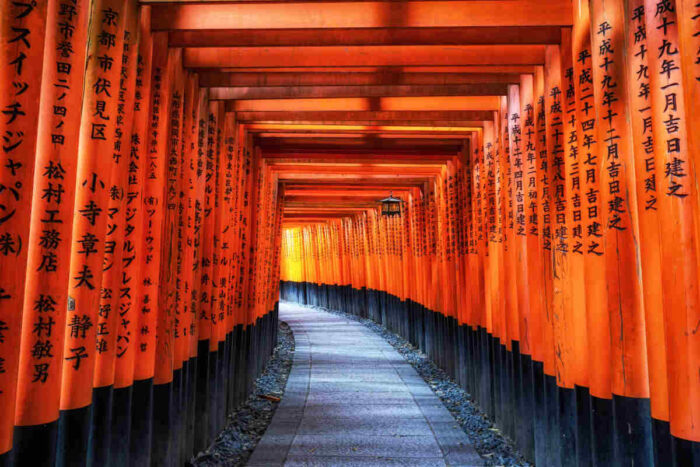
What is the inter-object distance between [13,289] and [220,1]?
262 cm

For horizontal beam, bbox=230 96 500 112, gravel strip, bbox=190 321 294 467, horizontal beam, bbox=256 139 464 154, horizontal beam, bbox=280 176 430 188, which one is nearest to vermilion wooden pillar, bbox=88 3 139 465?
gravel strip, bbox=190 321 294 467

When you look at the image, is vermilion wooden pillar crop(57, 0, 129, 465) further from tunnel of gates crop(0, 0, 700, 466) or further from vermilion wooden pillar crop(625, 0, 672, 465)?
vermilion wooden pillar crop(625, 0, 672, 465)

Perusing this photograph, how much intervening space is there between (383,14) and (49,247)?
293 cm

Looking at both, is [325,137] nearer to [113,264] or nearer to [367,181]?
[367,181]

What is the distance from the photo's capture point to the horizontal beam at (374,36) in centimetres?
405

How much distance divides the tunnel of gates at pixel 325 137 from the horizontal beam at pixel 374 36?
0.06 feet

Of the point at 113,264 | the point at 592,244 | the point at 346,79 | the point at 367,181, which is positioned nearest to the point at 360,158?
the point at 367,181

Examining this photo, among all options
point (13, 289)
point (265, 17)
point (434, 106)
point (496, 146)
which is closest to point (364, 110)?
point (434, 106)

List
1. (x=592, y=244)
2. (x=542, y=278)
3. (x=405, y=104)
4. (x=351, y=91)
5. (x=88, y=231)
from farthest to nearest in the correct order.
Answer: (x=405, y=104), (x=351, y=91), (x=542, y=278), (x=592, y=244), (x=88, y=231)

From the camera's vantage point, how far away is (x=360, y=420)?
624 centimetres

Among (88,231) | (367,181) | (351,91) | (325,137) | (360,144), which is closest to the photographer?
(88,231)

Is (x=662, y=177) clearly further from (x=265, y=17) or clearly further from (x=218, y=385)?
(x=218, y=385)

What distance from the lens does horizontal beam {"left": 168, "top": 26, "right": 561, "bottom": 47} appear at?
405 cm

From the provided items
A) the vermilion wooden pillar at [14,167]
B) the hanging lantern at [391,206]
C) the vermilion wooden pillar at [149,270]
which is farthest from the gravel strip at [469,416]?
the vermilion wooden pillar at [14,167]
